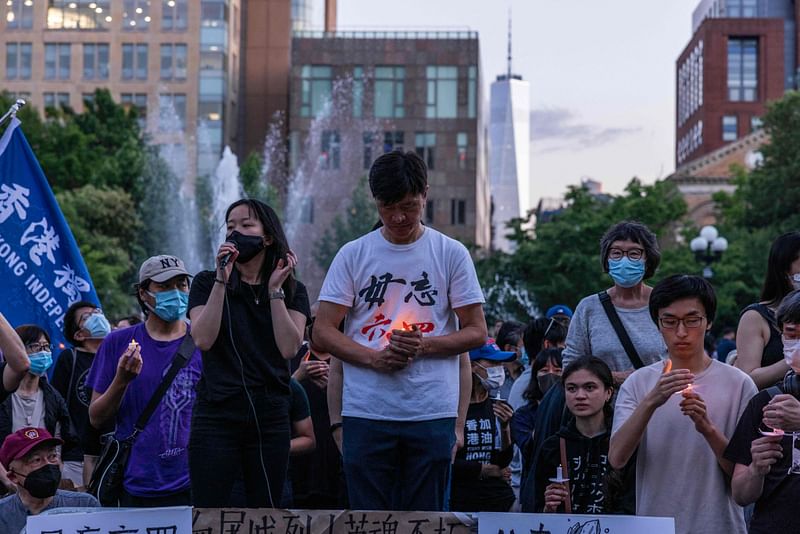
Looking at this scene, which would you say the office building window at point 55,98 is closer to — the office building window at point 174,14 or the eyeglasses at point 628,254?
the office building window at point 174,14

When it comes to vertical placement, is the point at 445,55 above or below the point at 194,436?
above

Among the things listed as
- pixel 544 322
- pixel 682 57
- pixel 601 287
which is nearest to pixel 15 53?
pixel 601 287

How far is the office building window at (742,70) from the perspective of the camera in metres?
114

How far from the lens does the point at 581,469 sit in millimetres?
6848

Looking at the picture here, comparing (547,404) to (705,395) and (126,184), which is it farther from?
(126,184)

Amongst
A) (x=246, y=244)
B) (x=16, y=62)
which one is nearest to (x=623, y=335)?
(x=246, y=244)

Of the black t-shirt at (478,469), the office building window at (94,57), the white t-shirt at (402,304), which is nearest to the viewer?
the white t-shirt at (402,304)

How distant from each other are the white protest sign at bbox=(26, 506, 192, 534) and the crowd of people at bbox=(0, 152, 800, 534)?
0.77 m

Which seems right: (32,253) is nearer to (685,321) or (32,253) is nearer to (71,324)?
(71,324)

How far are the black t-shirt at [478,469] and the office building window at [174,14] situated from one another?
80.8m

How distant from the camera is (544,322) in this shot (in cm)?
1061

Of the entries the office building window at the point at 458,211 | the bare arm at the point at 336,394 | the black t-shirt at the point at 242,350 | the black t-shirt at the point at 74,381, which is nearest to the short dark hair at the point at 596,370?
the bare arm at the point at 336,394

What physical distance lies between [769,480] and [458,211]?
75.3 m

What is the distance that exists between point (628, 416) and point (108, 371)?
2.87 m
